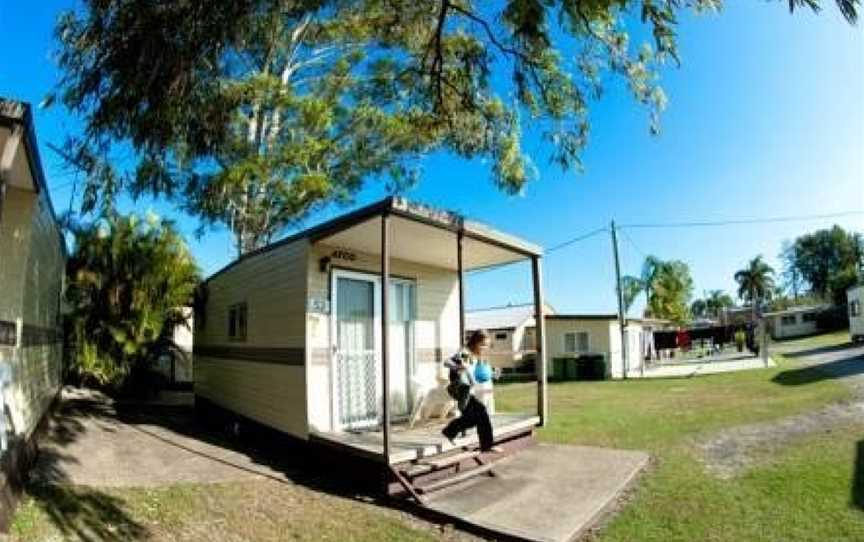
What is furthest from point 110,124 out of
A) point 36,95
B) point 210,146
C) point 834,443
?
point 834,443

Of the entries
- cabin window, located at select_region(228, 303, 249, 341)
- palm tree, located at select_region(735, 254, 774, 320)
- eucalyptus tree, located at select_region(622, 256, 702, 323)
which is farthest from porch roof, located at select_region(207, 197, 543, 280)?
palm tree, located at select_region(735, 254, 774, 320)

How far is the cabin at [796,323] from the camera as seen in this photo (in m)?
60.9

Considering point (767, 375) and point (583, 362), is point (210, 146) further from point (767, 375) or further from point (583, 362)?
point (583, 362)

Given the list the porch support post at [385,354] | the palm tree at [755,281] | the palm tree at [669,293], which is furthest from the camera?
the palm tree at [755,281]

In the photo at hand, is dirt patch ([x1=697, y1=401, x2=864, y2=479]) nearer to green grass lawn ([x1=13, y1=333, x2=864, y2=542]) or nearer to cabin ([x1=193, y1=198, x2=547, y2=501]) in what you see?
green grass lawn ([x1=13, y1=333, x2=864, y2=542])

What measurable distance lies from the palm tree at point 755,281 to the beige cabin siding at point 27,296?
85.0 metres

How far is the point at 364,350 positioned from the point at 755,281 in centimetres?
8387

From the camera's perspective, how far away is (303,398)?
8.95 m

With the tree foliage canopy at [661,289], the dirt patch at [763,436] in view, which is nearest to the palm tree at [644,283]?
the tree foliage canopy at [661,289]

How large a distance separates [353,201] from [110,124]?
1248 cm

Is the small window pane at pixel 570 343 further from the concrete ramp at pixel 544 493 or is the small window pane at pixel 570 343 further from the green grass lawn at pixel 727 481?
the concrete ramp at pixel 544 493

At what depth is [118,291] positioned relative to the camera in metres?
13.2

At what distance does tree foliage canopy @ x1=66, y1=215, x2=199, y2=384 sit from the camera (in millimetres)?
12984

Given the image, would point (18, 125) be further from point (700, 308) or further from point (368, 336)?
point (700, 308)
